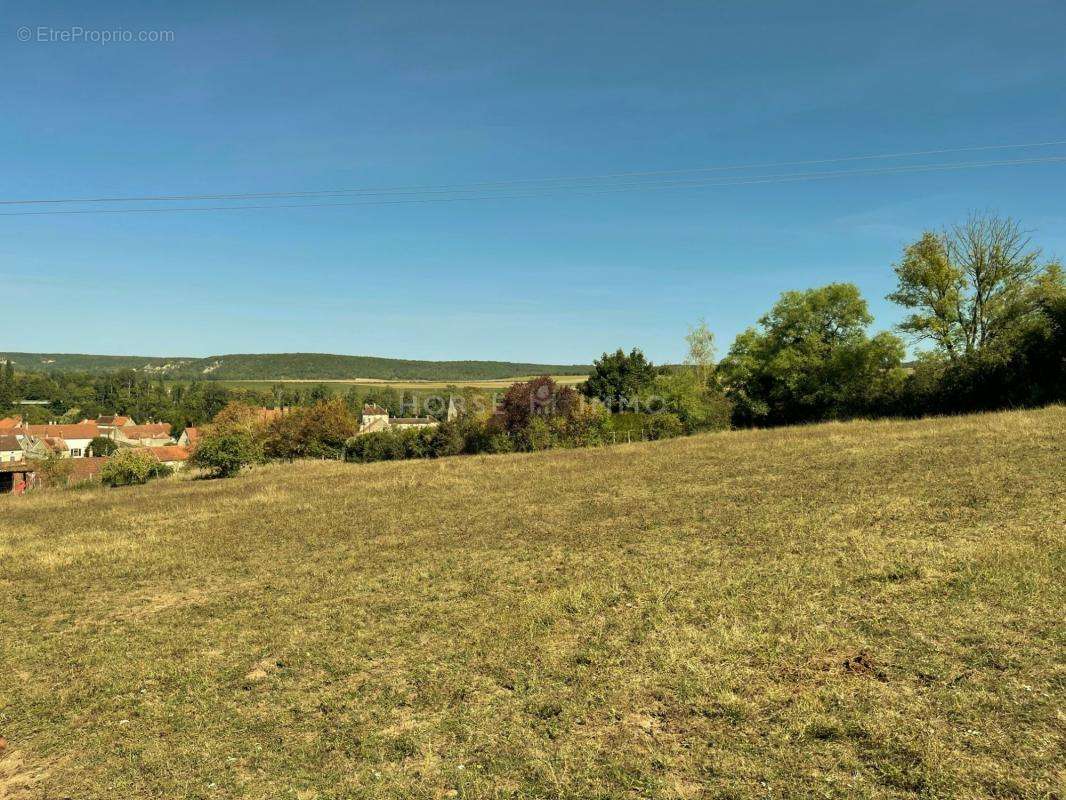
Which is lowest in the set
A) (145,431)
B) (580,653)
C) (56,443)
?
(56,443)

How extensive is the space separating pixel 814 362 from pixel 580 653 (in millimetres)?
32738

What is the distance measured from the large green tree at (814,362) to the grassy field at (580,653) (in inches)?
805

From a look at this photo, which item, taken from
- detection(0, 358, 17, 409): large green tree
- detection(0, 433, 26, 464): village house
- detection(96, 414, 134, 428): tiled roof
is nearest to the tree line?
detection(0, 433, 26, 464): village house

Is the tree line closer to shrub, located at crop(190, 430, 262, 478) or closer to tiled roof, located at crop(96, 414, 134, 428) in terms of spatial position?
shrub, located at crop(190, 430, 262, 478)

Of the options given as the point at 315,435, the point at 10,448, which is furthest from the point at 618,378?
the point at 10,448

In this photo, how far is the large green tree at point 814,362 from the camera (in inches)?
1324

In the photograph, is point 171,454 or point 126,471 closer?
point 126,471

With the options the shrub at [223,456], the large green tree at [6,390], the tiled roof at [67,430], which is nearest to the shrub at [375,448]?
the shrub at [223,456]

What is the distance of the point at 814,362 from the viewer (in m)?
34.4

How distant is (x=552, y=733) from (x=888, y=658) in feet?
11.4

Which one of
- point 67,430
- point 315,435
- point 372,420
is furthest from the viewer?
point 67,430

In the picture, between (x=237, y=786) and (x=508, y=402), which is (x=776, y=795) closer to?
(x=237, y=786)

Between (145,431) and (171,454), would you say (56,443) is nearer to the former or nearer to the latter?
(145,431)

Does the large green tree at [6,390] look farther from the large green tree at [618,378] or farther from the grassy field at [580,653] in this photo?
the grassy field at [580,653]
